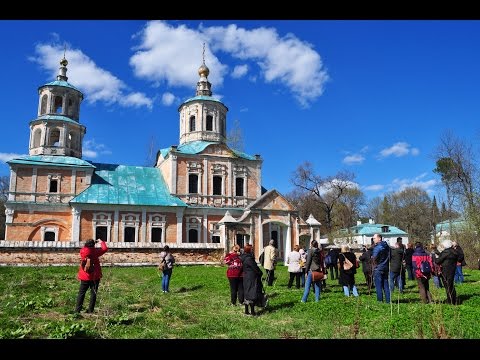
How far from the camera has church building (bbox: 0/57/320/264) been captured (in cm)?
2953

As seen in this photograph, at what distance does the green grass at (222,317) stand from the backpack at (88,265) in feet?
3.15

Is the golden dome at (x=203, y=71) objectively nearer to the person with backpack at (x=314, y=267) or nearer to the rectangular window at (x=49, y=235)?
the rectangular window at (x=49, y=235)

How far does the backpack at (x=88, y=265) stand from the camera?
9289 mm

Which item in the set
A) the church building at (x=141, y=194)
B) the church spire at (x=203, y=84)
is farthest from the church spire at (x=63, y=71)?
the church spire at (x=203, y=84)

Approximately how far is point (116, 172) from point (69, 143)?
436 centimetres

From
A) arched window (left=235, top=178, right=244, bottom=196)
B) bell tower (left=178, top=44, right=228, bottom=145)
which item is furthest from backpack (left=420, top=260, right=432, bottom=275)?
bell tower (left=178, top=44, right=228, bottom=145)

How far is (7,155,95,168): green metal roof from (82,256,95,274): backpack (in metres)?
23.8

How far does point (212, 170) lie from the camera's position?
34.8 metres

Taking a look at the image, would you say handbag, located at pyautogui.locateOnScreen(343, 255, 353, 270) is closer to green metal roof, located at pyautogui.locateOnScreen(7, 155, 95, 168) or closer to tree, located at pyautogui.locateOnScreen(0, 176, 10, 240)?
green metal roof, located at pyautogui.locateOnScreen(7, 155, 95, 168)

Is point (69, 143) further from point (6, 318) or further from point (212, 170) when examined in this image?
point (6, 318)

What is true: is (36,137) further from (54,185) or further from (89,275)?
(89,275)

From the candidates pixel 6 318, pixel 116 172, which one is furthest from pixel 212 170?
pixel 6 318

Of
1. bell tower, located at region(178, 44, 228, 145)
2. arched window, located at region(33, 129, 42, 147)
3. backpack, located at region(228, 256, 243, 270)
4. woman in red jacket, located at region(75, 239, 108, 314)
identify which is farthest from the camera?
bell tower, located at region(178, 44, 228, 145)

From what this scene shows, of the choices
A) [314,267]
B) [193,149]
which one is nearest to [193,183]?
[193,149]
